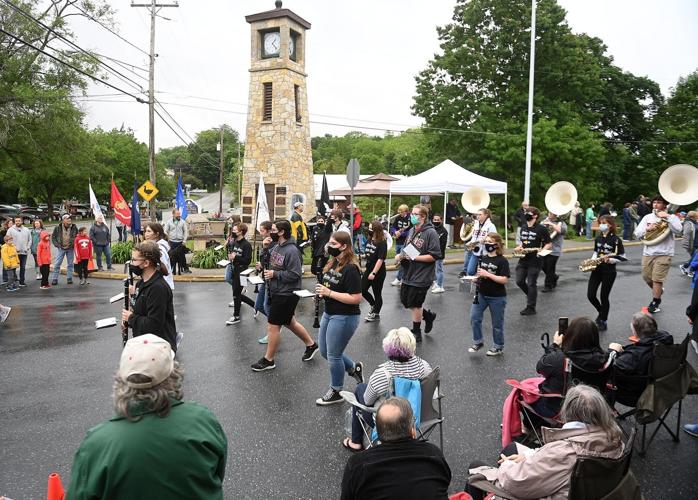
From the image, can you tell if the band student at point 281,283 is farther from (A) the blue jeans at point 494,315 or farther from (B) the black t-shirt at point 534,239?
(B) the black t-shirt at point 534,239

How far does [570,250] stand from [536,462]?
62.2 feet

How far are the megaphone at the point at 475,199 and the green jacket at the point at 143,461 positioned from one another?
627 inches

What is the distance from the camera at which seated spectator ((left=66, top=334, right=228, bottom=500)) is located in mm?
2051

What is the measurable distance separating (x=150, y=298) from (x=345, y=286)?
1.83 metres

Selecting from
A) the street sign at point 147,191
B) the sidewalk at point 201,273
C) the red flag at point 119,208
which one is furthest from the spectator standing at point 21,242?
the street sign at point 147,191

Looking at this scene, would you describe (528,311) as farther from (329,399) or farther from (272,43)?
(272,43)

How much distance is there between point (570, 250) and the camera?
20359mm

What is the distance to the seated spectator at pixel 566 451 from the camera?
2.93 m

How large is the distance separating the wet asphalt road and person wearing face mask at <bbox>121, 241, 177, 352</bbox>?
1.16 metres

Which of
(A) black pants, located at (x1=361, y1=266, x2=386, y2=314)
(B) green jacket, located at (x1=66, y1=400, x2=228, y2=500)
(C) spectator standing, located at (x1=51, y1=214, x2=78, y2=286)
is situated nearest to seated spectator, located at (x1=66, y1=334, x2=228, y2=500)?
(B) green jacket, located at (x1=66, y1=400, x2=228, y2=500)

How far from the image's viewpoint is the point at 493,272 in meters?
6.80

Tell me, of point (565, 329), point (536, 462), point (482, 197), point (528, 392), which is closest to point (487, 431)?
point (528, 392)

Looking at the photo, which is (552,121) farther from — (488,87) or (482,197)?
(482,197)

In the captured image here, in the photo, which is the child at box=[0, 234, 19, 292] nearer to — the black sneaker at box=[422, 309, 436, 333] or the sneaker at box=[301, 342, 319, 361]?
the sneaker at box=[301, 342, 319, 361]
